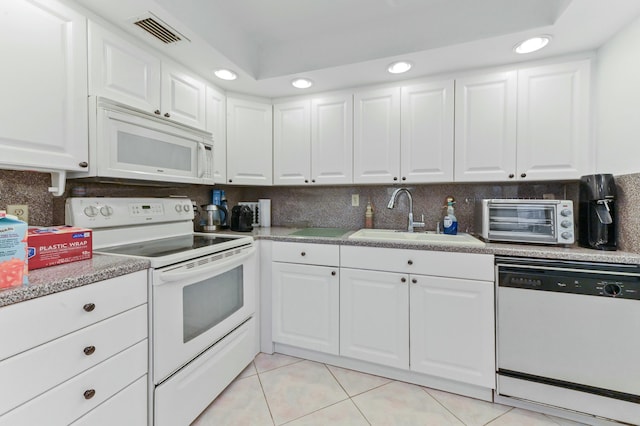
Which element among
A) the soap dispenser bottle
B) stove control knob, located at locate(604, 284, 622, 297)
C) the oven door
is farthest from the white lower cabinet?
stove control knob, located at locate(604, 284, 622, 297)

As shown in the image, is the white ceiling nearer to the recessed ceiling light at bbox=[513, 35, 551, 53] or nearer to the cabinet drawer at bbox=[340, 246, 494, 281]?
the recessed ceiling light at bbox=[513, 35, 551, 53]

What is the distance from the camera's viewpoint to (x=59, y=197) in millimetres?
1478

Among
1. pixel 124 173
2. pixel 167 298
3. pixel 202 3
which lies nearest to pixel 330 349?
pixel 167 298

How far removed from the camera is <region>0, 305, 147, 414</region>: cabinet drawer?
2.60 ft

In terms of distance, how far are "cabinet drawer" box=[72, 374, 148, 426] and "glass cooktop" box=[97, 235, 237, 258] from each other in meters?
0.55

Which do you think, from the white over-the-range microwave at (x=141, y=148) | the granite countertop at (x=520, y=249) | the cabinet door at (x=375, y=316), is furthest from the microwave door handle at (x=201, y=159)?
the cabinet door at (x=375, y=316)

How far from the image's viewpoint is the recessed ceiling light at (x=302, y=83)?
6.90ft

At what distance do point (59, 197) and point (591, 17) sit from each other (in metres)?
2.90

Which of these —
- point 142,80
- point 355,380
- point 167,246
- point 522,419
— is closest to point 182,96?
point 142,80

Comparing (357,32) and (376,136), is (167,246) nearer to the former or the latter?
(376,136)

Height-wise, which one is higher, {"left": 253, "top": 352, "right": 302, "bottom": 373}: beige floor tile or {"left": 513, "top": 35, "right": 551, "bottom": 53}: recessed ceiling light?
{"left": 513, "top": 35, "right": 551, "bottom": 53}: recessed ceiling light

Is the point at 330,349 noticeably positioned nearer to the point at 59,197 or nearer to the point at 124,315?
the point at 124,315

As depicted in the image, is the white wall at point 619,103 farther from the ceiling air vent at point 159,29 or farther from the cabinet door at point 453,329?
the ceiling air vent at point 159,29

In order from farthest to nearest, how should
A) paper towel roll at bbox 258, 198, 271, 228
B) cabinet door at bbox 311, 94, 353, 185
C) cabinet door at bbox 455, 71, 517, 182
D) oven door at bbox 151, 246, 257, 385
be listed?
1. paper towel roll at bbox 258, 198, 271, 228
2. cabinet door at bbox 311, 94, 353, 185
3. cabinet door at bbox 455, 71, 517, 182
4. oven door at bbox 151, 246, 257, 385
